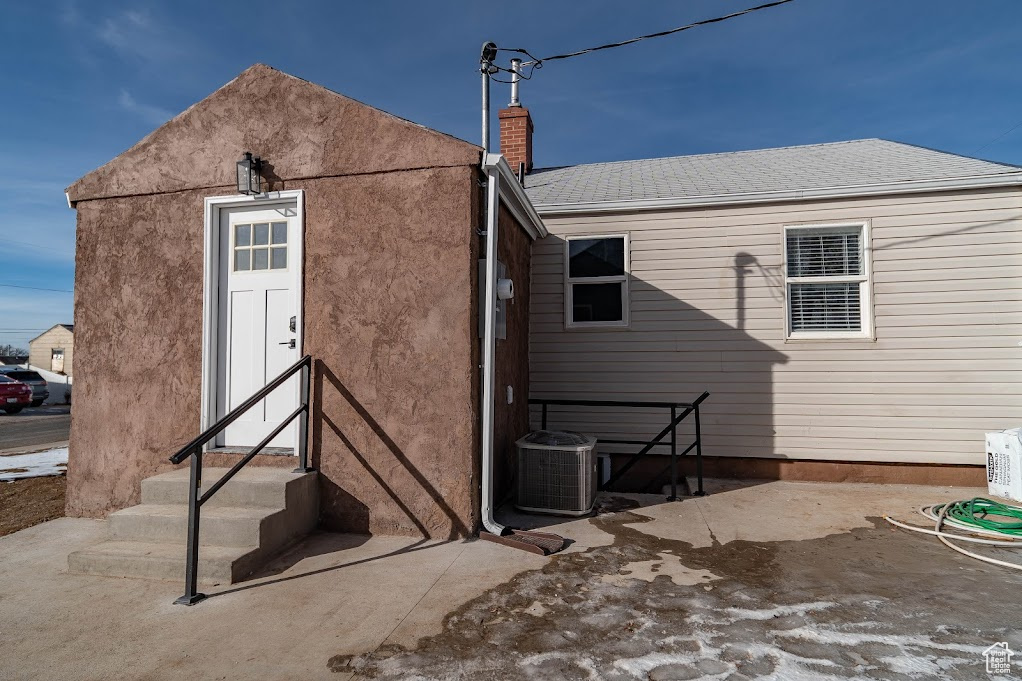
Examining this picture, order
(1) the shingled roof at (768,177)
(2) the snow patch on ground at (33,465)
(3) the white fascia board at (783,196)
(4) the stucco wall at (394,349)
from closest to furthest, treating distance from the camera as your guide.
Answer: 1. (4) the stucco wall at (394,349)
2. (3) the white fascia board at (783,196)
3. (1) the shingled roof at (768,177)
4. (2) the snow patch on ground at (33,465)

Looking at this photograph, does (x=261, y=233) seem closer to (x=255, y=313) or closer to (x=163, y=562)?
(x=255, y=313)

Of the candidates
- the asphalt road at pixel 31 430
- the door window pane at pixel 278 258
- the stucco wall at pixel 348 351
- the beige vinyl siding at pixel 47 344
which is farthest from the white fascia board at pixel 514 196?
the beige vinyl siding at pixel 47 344

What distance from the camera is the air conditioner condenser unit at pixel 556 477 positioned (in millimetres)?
4707

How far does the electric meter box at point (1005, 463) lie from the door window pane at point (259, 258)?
679 centimetres

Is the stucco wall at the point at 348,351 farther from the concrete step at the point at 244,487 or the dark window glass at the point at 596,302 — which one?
the dark window glass at the point at 596,302

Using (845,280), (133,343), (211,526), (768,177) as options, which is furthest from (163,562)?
(768,177)

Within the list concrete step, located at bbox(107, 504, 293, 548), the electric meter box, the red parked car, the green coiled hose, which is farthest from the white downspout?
the red parked car

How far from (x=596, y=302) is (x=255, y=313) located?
3715mm

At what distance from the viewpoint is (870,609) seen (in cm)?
299

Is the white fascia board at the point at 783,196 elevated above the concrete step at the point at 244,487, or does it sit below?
above

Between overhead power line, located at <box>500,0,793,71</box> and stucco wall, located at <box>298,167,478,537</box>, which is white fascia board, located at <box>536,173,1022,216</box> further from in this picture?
stucco wall, located at <box>298,167,478,537</box>

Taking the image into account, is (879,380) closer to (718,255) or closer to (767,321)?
(767,321)

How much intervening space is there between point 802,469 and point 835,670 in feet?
13.4

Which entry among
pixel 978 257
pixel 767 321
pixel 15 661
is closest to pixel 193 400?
pixel 15 661
